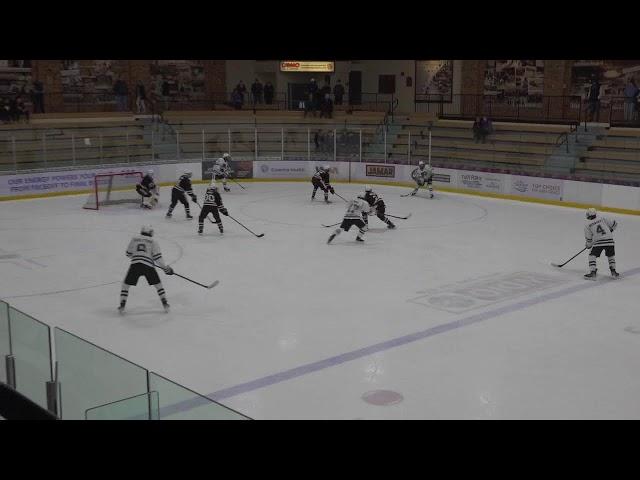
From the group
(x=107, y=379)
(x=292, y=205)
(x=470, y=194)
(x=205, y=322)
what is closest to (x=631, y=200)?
(x=470, y=194)

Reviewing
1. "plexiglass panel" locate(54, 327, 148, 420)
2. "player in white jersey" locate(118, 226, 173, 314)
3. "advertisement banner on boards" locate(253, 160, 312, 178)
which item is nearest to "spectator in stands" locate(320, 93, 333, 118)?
"advertisement banner on boards" locate(253, 160, 312, 178)

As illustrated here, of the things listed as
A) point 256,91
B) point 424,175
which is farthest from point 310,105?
point 424,175

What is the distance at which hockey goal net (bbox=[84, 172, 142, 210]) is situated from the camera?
19.7 metres

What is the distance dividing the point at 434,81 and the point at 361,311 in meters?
22.1

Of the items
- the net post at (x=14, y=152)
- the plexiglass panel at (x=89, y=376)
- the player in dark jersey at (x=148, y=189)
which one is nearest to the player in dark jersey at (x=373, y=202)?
the player in dark jersey at (x=148, y=189)

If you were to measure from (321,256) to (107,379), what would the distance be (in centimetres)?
842

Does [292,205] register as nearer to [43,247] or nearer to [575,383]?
[43,247]

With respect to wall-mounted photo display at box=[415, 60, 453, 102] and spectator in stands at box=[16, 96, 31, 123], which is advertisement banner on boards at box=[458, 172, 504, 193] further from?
spectator in stands at box=[16, 96, 31, 123]

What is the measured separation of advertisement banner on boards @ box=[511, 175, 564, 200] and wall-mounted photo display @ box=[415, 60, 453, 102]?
9.73 meters

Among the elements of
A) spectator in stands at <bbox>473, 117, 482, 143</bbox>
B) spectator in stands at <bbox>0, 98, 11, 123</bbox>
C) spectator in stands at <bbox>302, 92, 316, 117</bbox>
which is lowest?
spectator in stands at <bbox>473, 117, 482, 143</bbox>

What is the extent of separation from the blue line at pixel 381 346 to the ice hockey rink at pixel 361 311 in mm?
29

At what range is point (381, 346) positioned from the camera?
964cm

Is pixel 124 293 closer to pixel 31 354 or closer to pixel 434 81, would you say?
pixel 31 354

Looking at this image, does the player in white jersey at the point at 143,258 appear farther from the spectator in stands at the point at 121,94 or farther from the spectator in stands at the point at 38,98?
the spectator in stands at the point at 121,94
